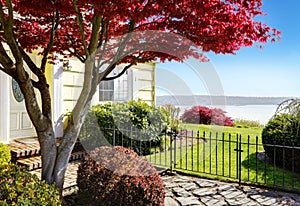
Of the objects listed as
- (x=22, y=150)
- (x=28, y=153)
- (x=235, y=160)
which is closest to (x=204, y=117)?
(x=235, y=160)

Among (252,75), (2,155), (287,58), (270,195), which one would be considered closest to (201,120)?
(252,75)

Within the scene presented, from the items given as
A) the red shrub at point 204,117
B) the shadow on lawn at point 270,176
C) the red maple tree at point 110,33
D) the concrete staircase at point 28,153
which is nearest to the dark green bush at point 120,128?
the concrete staircase at point 28,153

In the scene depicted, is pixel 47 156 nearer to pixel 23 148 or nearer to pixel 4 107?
pixel 23 148

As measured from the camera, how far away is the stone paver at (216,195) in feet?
13.8

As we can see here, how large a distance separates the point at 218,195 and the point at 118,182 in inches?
75.0

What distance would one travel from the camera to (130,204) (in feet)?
11.2

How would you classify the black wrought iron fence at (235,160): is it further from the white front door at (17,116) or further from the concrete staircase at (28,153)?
the white front door at (17,116)

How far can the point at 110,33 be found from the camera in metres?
4.79

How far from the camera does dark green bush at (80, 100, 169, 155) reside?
7.40 meters

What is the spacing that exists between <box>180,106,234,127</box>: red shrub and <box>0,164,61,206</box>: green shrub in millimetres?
11511

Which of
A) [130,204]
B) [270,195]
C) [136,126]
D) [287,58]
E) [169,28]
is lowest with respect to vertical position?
[270,195]

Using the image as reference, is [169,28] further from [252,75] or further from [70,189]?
[252,75]

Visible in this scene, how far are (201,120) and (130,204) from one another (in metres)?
11.5

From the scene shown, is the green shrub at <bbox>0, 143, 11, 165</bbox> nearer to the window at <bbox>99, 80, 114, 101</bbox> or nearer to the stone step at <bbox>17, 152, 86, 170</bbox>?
the stone step at <bbox>17, 152, 86, 170</bbox>
